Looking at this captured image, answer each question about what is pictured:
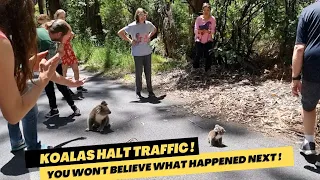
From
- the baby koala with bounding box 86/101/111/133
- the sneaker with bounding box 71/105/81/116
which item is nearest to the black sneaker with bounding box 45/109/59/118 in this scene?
the sneaker with bounding box 71/105/81/116

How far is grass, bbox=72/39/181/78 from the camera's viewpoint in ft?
33.4

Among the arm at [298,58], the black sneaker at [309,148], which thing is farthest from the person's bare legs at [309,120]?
the arm at [298,58]

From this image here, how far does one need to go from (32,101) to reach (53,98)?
167 inches

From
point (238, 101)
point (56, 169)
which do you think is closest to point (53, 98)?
point (56, 169)

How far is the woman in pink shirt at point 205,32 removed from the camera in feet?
28.0

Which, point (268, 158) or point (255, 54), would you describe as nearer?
point (268, 158)

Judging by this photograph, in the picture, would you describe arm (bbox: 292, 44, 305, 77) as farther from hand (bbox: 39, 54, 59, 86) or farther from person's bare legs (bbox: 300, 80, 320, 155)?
hand (bbox: 39, 54, 59, 86)

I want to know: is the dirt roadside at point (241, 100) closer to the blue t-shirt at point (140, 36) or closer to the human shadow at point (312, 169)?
the human shadow at point (312, 169)

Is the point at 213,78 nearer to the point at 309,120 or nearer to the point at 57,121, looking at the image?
the point at 57,121

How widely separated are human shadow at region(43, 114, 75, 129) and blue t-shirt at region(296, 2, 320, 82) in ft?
12.5

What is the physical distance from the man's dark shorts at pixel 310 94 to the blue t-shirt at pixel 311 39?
0.07 meters

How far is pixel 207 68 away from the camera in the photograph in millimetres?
8992


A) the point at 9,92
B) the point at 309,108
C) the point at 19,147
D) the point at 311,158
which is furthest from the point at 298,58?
the point at 19,147

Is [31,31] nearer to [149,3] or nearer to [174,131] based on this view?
[174,131]
